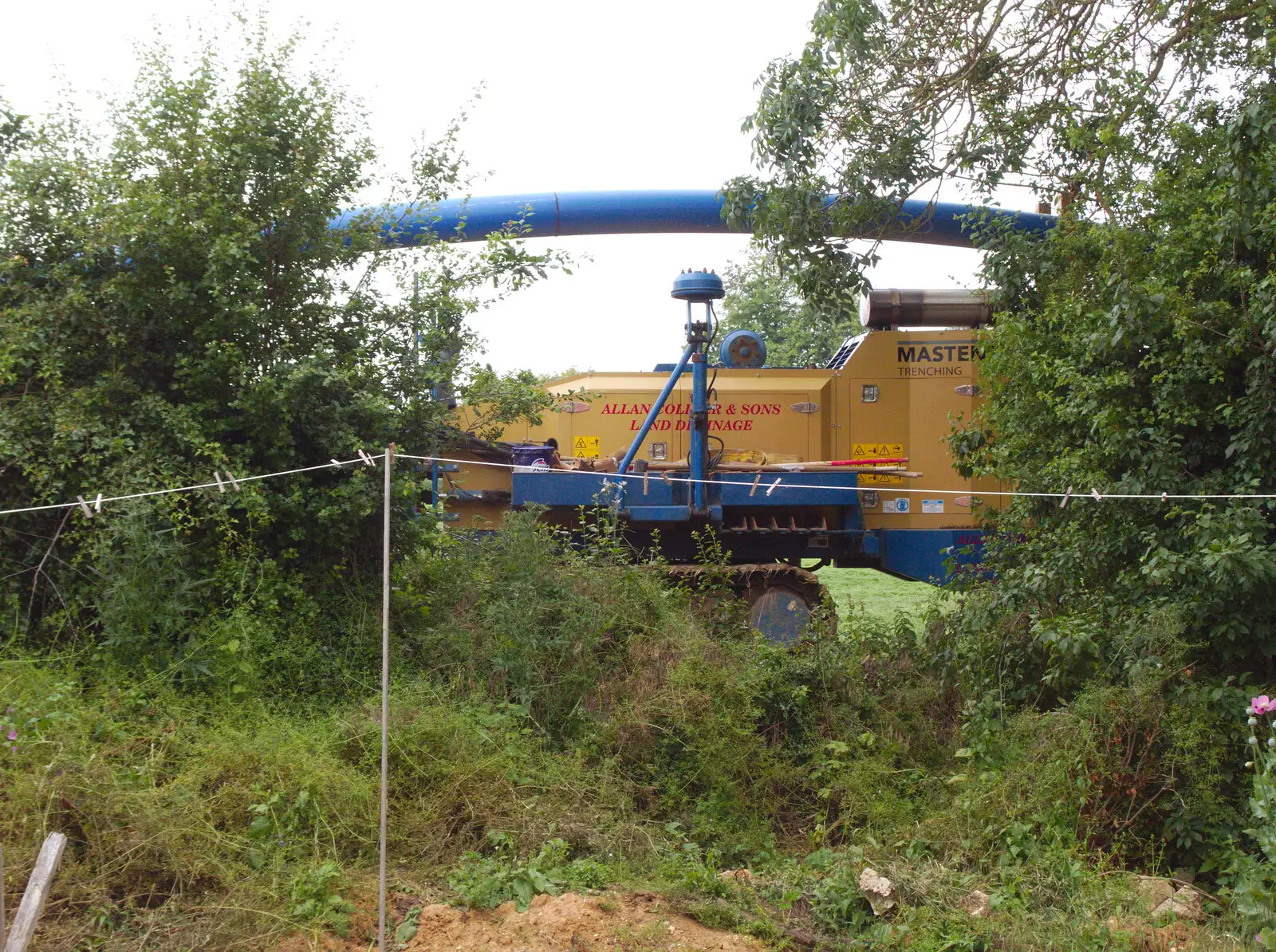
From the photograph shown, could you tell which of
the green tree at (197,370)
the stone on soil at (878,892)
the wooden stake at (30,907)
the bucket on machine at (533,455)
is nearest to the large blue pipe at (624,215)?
the bucket on machine at (533,455)

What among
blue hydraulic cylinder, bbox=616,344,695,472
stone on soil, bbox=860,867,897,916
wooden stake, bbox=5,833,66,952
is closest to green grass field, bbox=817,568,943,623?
blue hydraulic cylinder, bbox=616,344,695,472

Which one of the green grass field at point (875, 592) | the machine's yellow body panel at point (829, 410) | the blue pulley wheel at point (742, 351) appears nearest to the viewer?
the blue pulley wheel at point (742, 351)

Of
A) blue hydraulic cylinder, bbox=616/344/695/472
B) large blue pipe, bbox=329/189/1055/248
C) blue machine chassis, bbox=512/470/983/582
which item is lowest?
blue machine chassis, bbox=512/470/983/582

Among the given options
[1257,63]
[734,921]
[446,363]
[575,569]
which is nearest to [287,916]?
[734,921]

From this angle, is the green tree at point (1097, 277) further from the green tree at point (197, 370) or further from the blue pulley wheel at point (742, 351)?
the green tree at point (197, 370)

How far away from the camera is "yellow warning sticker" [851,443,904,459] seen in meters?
11.1

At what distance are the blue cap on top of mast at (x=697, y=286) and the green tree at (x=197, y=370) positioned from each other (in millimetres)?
2436

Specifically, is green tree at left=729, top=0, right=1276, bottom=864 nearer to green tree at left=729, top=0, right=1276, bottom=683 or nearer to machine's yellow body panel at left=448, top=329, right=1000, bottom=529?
green tree at left=729, top=0, right=1276, bottom=683

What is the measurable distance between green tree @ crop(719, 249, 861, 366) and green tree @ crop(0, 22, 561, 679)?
19.1 meters

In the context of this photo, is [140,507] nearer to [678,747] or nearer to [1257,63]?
[678,747]

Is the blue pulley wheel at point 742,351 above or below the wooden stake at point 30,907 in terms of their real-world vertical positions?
above

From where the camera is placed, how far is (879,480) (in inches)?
418

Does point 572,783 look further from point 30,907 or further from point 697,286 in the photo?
point 697,286

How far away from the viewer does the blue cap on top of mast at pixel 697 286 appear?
9.62m
